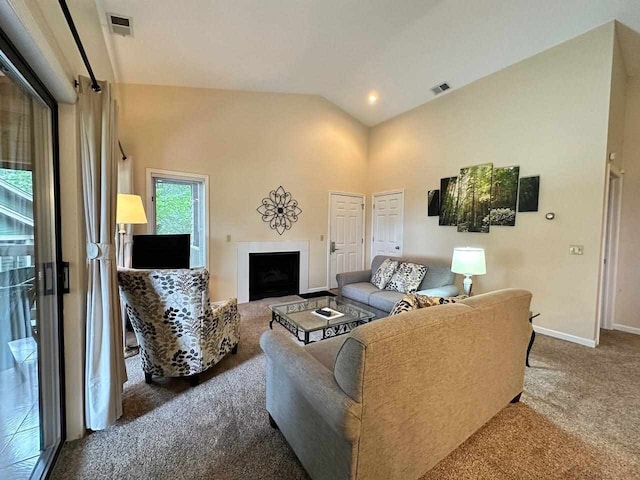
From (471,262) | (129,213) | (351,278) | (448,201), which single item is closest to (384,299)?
(351,278)

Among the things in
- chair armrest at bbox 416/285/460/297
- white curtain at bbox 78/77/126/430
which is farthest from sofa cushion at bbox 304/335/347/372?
chair armrest at bbox 416/285/460/297

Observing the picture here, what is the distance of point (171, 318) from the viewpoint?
2145mm

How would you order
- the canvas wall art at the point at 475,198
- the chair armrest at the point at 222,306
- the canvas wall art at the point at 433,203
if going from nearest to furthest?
the chair armrest at the point at 222,306
the canvas wall art at the point at 475,198
the canvas wall art at the point at 433,203

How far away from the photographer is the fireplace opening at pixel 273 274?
16.1 feet

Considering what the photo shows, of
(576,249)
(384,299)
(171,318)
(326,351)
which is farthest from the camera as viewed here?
(384,299)

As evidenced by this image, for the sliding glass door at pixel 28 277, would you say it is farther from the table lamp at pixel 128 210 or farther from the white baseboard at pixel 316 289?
the white baseboard at pixel 316 289

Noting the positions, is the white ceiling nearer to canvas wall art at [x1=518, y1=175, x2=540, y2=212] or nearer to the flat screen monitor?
canvas wall art at [x1=518, y1=175, x2=540, y2=212]

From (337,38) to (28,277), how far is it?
384 cm

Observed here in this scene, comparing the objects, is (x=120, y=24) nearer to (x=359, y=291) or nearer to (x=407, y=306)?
(x=407, y=306)

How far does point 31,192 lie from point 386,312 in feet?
11.0

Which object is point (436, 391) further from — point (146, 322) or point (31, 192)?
point (31, 192)

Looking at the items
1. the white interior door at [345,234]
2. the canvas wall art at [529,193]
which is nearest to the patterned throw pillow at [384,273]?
the white interior door at [345,234]

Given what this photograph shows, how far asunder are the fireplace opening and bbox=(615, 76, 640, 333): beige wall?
4778mm

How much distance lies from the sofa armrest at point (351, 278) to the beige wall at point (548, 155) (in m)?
1.35
